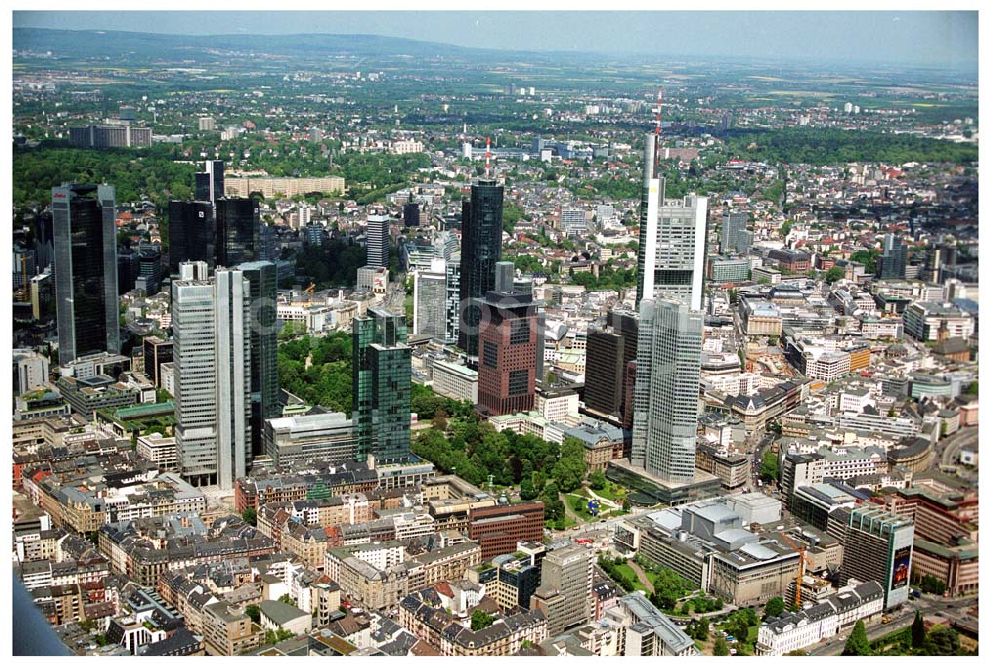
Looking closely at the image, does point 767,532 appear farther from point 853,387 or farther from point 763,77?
point 763,77

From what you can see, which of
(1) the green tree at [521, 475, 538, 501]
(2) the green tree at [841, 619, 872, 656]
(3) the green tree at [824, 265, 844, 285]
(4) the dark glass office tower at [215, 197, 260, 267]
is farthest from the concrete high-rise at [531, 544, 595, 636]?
(4) the dark glass office tower at [215, 197, 260, 267]

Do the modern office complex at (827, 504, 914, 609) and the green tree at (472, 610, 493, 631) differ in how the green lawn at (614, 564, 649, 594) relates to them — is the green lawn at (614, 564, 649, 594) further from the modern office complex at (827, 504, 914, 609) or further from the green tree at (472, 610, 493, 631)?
the green tree at (472, 610, 493, 631)

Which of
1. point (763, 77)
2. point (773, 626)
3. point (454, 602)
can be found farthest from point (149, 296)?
point (773, 626)

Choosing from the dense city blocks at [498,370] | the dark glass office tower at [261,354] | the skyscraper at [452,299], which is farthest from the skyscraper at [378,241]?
the dark glass office tower at [261,354]

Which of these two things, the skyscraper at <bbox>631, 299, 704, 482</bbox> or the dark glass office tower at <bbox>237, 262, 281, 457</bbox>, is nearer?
the skyscraper at <bbox>631, 299, 704, 482</bbox>

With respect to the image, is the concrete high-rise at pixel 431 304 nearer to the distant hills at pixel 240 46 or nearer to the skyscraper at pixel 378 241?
the skyscraper at pixel 378 241

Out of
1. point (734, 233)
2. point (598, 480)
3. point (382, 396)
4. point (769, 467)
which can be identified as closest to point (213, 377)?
point (382, 396)

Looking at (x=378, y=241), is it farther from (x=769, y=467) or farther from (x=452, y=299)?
(x=769, y=467)
